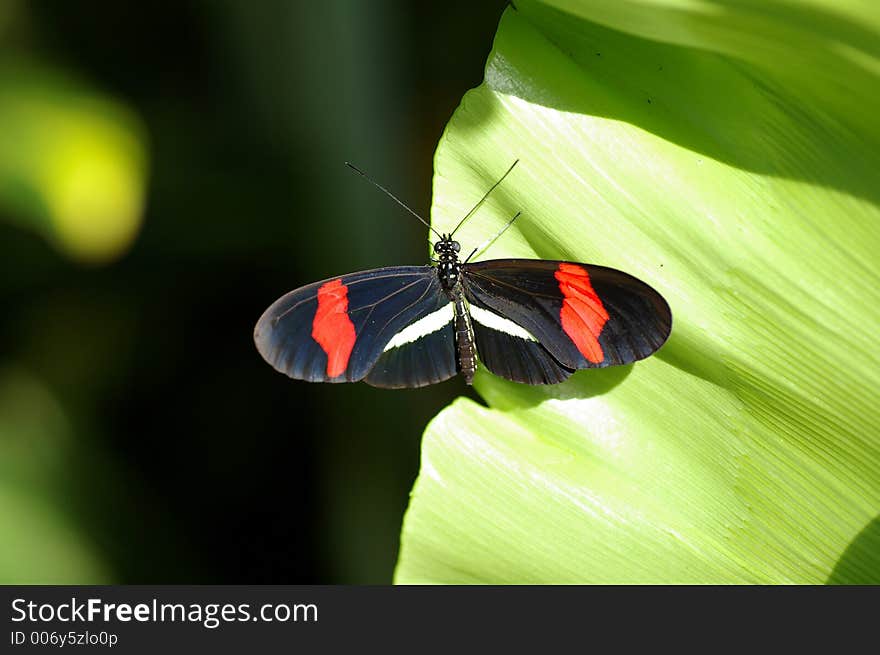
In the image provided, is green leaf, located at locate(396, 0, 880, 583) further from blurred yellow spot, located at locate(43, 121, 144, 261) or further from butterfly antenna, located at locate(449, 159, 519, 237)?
blurred yellow spot, located at locate(43, 121, 144, 261)

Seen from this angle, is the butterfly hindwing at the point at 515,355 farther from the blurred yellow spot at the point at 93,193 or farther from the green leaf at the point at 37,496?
the green leaf at the point at 37,496

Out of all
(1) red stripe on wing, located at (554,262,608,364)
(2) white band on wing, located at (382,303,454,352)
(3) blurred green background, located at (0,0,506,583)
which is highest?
(1) red stripe on wing, located at (554,262,608,364)

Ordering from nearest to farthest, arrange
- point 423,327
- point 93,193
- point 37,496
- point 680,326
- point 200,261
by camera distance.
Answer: point 680,326
point 423,327
point 93,193
point 37,496
point 200,261

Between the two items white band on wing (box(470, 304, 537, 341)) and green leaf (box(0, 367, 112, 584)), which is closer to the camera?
white band on wing (box(470, 304, 537, 341))

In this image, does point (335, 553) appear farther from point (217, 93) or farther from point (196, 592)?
point (217, 93)

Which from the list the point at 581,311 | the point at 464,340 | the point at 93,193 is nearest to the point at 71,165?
the point at 93,193

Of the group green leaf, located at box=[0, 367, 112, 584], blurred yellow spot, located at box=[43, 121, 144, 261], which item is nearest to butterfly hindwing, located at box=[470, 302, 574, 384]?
blurred yellow spot, located at box=[43, 121, 144, 261]

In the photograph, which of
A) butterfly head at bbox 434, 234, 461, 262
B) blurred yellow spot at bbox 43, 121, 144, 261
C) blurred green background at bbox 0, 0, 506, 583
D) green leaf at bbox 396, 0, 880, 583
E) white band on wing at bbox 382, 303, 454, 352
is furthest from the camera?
blurred green background at bbox 0, 0, 506, 583

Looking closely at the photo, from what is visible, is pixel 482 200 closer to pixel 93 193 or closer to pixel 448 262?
pixel 448 262

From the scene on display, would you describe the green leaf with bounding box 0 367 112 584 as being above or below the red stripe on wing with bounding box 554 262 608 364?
below
